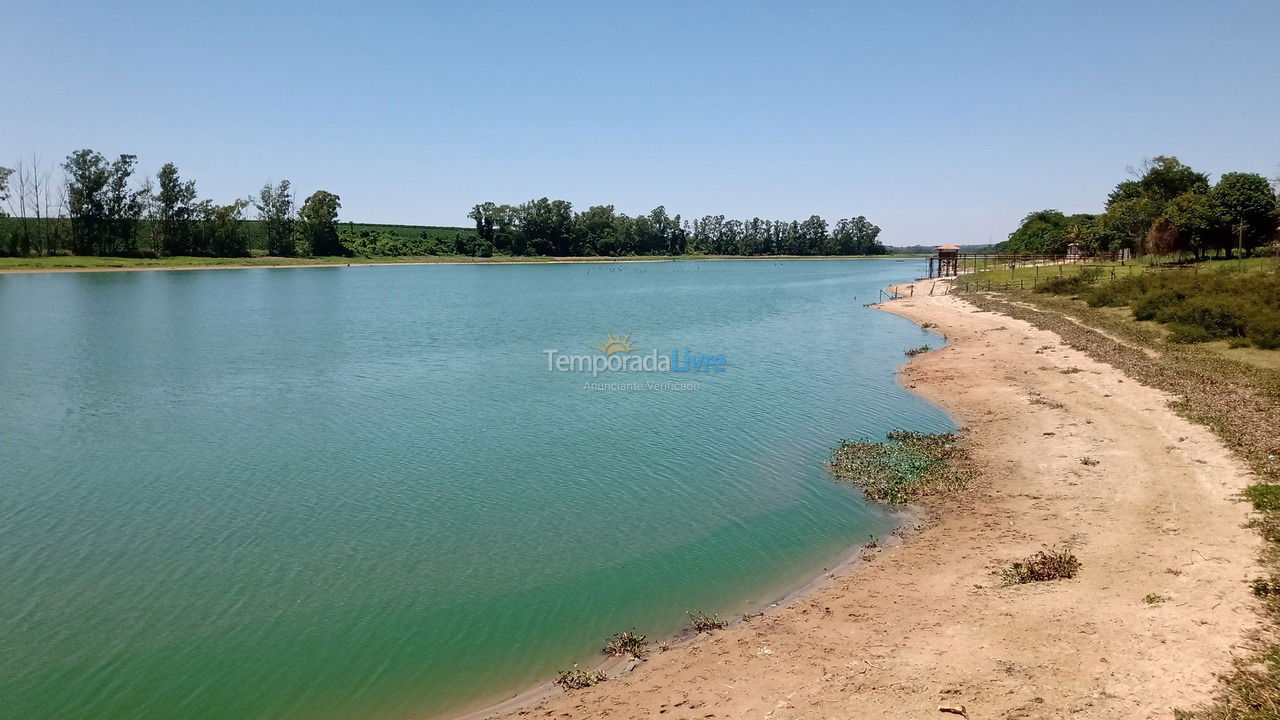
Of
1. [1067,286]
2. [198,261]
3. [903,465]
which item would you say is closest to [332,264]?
[198,261]

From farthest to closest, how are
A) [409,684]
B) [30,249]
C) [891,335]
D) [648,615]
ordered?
[30,249]
[891,335]
[648,615]
[409,684]

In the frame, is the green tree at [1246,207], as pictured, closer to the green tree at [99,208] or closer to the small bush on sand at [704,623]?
the small bush on sand at [704,623]

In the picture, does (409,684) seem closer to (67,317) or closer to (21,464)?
(21,464)

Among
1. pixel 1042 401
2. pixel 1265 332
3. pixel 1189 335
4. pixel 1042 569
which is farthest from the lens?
pixel 1189 335

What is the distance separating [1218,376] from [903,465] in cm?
1360

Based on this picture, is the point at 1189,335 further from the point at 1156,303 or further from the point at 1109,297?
the point at 1109,297

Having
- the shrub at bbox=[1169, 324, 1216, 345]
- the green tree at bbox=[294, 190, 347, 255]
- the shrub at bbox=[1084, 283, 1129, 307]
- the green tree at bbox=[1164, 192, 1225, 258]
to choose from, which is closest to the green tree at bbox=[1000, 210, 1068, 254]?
the green tree at bbox=[1164, 192, 1225, 258]

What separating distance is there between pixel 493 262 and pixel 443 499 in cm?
15177

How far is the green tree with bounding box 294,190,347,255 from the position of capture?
13900 cm

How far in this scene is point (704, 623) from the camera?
1069 cm

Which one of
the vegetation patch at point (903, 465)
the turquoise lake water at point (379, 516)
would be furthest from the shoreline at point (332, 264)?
the vegetation patch at point (903, 465)

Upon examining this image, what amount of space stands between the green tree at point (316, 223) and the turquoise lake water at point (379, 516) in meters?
112

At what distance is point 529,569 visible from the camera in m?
12.8

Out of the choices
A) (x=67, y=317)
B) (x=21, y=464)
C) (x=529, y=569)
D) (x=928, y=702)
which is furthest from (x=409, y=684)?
(x=67, y=317)
